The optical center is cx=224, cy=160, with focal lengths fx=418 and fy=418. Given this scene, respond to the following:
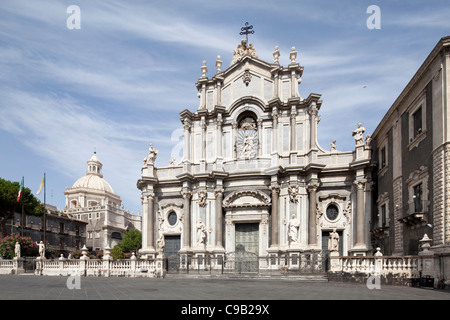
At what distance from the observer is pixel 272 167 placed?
1136 inches

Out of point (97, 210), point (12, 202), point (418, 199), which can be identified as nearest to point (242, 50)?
point (418, 199)

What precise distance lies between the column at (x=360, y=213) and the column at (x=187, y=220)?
11.7 m

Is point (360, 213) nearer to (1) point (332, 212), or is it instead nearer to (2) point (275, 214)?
(1) point (332, 212)

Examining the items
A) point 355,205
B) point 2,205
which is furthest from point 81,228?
point 355,205

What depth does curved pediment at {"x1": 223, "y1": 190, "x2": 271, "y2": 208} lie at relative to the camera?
2947 cm

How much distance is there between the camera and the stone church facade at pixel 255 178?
93.2 feet

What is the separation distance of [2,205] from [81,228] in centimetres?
2551

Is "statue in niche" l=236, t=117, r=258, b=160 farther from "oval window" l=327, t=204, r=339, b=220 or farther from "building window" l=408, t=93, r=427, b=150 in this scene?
"building window" l=408, t=93, r=427, b=150

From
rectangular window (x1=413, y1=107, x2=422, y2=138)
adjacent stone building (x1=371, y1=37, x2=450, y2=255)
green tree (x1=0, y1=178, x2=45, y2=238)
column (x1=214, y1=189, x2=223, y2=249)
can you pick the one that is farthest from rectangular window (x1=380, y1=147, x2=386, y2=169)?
green tree (x1=0, y1=178, x2=45, y2=238)

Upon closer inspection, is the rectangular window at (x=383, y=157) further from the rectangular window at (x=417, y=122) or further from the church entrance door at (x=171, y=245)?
the church entrance door at (x=171, y=245)

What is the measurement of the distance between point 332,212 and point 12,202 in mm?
37764

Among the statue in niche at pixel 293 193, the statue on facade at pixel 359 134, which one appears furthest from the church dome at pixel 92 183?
the statue on facade at pixel 359 134

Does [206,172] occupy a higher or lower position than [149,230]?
higher

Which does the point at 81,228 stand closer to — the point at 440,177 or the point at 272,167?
the point at 272,167
